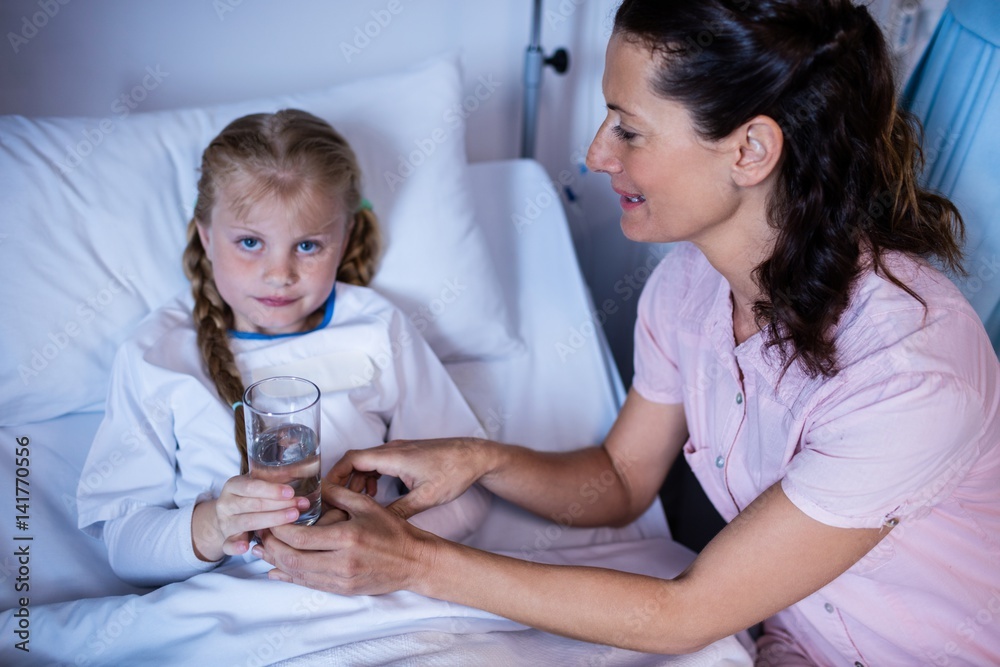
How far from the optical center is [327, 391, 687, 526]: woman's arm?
4.25 feet

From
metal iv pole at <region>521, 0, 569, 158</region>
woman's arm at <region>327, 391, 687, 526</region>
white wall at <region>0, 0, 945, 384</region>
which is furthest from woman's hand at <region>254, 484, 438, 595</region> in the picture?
metal iv pole at <region>521, 0, 569, 158</region>

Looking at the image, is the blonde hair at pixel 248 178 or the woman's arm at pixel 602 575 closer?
the woman's arm at pixel 602 575

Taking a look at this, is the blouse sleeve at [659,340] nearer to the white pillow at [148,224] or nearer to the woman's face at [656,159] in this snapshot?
the woman's face at [656,159]

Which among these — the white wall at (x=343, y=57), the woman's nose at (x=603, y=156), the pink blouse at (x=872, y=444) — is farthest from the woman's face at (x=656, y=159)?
the white wall at (x=343, y=57)

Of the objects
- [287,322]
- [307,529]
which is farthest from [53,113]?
[307,529]

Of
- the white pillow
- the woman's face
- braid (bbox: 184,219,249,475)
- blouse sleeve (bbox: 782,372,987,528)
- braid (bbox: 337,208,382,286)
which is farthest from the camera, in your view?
braid (bbox: 337,208,382,286)

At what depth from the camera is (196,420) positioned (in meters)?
1.35

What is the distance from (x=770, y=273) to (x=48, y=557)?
120 cm

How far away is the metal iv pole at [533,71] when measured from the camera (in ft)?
6.57

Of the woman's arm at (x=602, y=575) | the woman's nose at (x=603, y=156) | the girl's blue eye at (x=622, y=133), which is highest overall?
the girl's blue eye at (x=622, y=133)

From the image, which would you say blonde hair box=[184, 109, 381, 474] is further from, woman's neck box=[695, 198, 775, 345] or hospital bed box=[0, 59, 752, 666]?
woman's neck box=[695, 198, 775, 345]

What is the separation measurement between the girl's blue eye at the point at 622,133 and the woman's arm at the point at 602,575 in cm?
52

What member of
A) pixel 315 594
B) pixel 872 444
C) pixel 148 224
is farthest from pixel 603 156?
pixel 148 224

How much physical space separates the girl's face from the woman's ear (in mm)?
675
